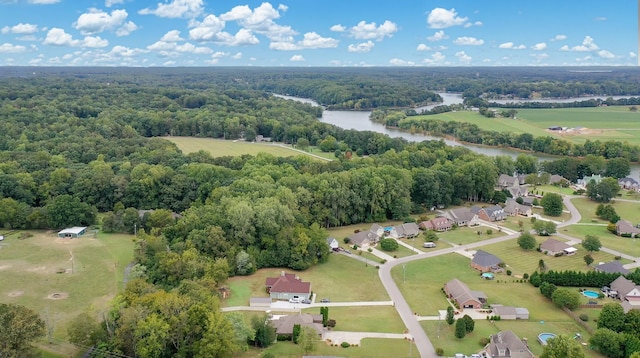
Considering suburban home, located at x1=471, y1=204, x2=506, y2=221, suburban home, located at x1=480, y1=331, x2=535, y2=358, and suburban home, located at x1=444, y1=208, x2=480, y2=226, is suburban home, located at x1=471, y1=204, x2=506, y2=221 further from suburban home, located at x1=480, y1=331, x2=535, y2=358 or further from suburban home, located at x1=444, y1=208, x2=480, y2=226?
suburban home, located at x1=480, y1=331, x2=535, y2=358

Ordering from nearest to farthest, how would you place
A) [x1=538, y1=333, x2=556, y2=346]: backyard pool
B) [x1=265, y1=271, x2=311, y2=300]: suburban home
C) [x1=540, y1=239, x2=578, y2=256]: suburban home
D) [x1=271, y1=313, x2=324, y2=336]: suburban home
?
[x1=538, y1=333, x2=556, y2=346]: backyard pool, [x1=271, y1=313, x2=324, y2=336]: suburban home, [x1=265, y1=271, x2=311, y2=300]: suburban home, [x1=540, y1=239, x2=578, y2=256]: suburban home

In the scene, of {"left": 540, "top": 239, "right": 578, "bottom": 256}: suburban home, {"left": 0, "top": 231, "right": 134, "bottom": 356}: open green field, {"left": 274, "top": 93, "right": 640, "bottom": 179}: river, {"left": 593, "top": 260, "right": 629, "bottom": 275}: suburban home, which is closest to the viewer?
{"left": 0, "top": 231, "right": 134, "bottom": 356}: open green field

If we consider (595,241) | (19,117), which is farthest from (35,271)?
(19,117)

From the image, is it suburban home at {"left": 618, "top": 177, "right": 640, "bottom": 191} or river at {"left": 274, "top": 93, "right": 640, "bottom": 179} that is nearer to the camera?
suburban home at {"left": 618, "top": 177, "right": 640, "bottom": 191}

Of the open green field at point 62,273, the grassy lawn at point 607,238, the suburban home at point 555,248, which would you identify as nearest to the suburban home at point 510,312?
the suburban home at point 555,248

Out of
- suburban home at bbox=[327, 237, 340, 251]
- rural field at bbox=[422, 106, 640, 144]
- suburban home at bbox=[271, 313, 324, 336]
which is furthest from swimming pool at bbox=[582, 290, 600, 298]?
rural field at bbox=[422, 106, 640, 144]

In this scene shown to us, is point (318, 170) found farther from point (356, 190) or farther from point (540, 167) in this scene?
point (540, 167)
